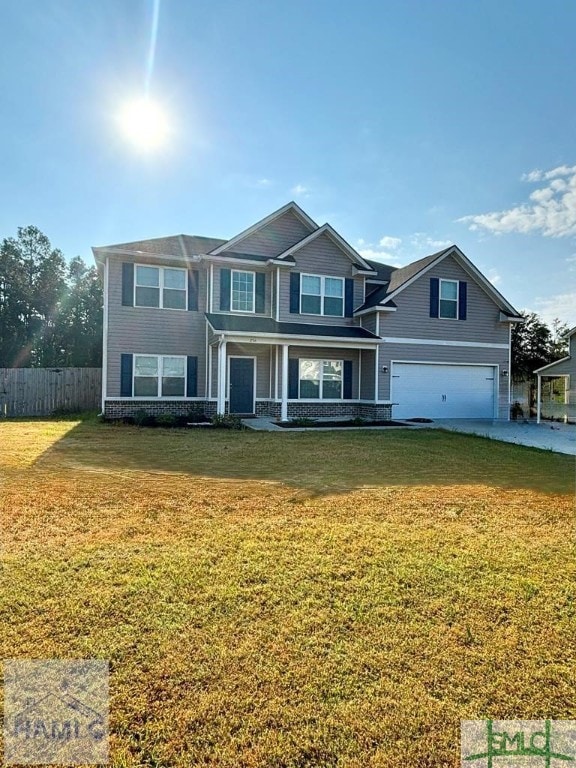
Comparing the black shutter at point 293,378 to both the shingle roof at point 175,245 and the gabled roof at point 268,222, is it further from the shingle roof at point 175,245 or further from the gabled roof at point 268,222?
the shingle roof at point 175,245

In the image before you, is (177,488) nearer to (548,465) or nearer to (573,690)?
(573,690)

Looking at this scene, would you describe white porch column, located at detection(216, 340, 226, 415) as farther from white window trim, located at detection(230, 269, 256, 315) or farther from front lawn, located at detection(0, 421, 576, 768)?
front lawn, located at detection(0, 421, 576, 768)

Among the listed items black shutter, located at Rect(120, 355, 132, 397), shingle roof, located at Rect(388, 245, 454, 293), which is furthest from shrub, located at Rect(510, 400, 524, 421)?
black shutter, located at Rect(120, 355, 132, 397)

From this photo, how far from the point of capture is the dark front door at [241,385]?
1664cm

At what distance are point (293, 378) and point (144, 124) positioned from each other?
955cm

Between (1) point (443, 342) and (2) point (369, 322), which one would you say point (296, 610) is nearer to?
(2) point (369, 322)

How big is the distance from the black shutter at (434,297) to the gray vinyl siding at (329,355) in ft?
11.9

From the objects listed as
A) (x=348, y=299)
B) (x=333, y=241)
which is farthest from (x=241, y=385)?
(x=333, y=241)

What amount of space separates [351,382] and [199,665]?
15.8 m

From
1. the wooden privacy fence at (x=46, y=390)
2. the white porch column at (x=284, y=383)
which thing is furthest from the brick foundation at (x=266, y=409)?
the wooden privacy fence at (x=46, y=390)

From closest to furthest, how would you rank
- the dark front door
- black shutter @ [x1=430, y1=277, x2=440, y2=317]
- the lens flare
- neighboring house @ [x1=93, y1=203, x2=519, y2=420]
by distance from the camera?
the lens flare, neighboring house @ [x1=93, y1=203, x2=519, y2=420], the dark front door, black shutter @ [x1=430, y1=277, x2=440, y2=317]

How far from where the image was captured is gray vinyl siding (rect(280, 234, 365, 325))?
16812mm

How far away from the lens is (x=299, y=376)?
1688cm

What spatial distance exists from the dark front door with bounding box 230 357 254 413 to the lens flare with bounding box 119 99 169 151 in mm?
7691
